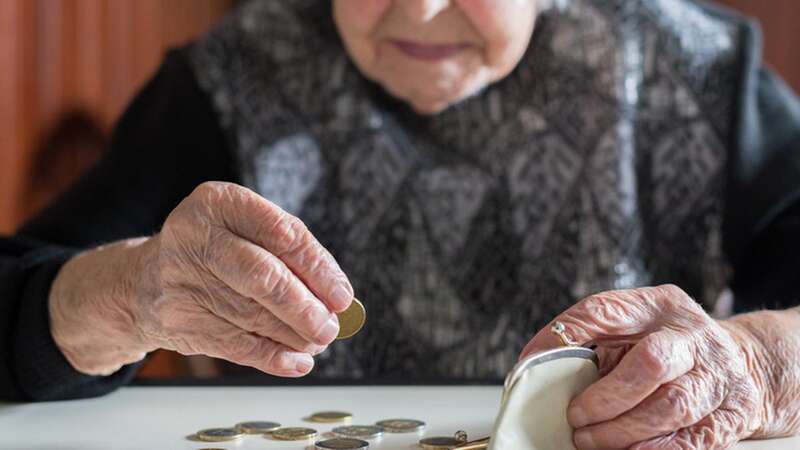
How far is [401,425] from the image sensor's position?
1.00m

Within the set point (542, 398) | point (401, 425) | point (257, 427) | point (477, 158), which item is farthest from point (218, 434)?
point (477, 158)

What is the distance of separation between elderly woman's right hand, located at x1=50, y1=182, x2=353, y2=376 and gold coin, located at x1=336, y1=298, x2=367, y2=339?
0.11ft

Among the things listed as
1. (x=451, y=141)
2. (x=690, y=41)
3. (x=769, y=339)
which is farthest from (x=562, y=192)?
(x=769, y=339)

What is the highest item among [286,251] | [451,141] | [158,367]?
[451,141]

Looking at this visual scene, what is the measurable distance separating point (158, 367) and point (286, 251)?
137cm

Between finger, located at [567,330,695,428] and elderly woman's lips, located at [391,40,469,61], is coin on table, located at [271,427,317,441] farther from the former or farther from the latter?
elderly woman's lips, located at [391,40,469,61]

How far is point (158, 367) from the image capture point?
2.13m

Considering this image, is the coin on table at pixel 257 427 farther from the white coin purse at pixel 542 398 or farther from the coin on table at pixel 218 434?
the white coin purse at pixel 542 398

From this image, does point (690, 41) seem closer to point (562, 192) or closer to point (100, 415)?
point (562, 192)

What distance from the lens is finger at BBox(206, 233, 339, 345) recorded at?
2.73 feet

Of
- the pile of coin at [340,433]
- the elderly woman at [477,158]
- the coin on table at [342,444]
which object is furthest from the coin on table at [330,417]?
the elderly woman at [477,158]

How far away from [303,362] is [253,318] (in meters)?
0.05

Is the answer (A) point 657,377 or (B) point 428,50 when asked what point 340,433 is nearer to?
(A) point 657,377

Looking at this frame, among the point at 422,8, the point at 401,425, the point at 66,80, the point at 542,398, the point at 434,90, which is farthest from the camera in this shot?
the point at 66,80
